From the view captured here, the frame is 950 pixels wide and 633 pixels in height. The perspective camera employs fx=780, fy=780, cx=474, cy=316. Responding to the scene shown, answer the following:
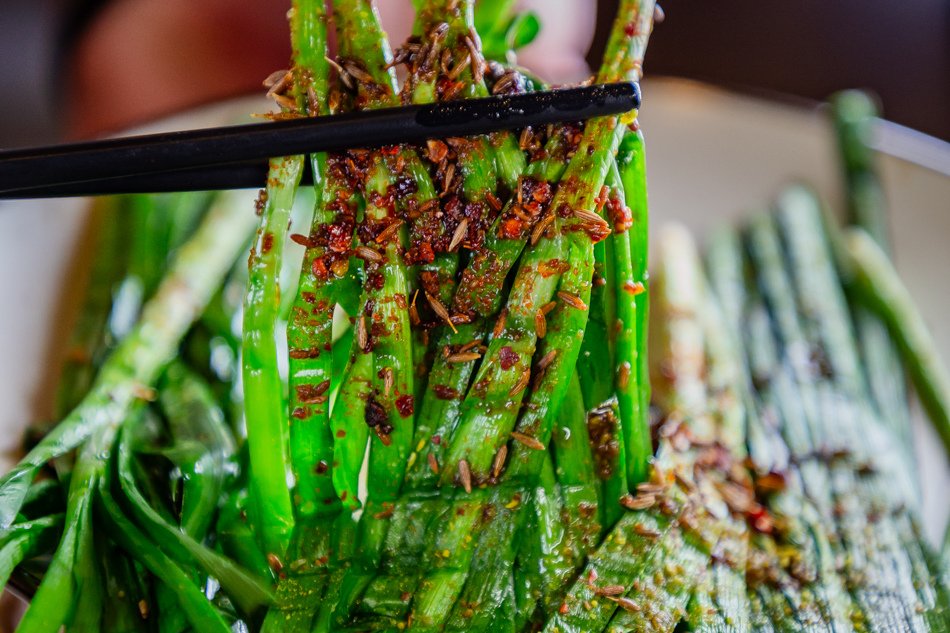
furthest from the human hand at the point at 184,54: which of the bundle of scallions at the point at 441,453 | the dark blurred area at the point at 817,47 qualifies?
the bundle of scallions at the point at 441,453

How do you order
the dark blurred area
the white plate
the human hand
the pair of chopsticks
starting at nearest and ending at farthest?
the pair of chopsticks
the white plate
the human hand
the dark blurred area

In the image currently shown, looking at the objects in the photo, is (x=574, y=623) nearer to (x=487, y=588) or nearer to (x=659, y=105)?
(x=487, y=588)

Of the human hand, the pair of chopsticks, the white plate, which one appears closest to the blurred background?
the human hand

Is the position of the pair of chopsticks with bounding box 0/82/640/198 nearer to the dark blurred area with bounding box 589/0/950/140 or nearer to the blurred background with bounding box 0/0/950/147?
the blurred background with bounding box 0/0/950/147

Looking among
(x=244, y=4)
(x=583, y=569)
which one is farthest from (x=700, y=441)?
(x=244, y=4)

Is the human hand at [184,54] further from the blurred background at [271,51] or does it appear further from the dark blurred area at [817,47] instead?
the dark blurred area at [817,47]

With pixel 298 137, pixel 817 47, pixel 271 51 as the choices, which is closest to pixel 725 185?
pixel 817 47
